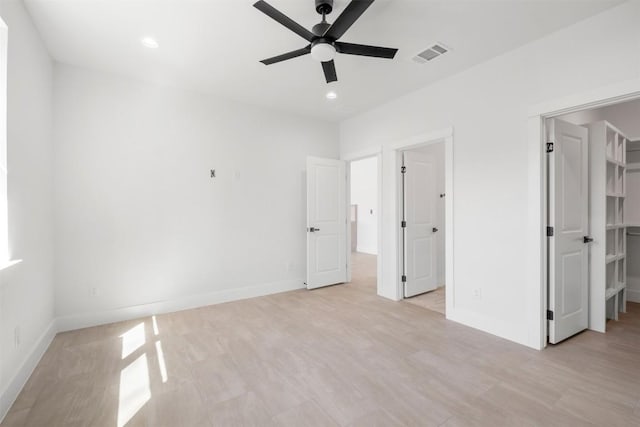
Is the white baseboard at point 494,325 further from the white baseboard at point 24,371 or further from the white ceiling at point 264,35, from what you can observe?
the white baseboard at point 24,371

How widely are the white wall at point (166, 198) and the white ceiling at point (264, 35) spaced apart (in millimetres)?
409

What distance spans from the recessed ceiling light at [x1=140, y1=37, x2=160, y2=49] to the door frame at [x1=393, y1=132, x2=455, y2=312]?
2.94m

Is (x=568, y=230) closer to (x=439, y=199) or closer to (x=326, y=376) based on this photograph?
(x=439, y=199)

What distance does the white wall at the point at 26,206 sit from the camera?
1.96 metres

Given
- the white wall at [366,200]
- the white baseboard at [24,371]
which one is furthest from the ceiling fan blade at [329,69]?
the white wall at [366,200]

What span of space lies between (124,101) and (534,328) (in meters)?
4.84

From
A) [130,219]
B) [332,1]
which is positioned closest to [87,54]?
[130,219]

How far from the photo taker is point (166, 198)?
3604mm

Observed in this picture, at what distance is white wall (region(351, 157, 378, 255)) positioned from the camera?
8.49 m

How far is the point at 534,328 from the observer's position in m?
2.64

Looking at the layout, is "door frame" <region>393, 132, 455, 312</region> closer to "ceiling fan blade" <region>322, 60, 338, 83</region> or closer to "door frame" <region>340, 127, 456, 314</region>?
"door frame" <region>340, 127, 456, 314</region>

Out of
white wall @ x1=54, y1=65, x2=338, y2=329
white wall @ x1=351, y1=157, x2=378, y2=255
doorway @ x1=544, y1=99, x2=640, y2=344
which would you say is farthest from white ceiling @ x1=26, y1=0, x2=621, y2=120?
white wall @ x1=351, y1=157, x2=378, y2=255

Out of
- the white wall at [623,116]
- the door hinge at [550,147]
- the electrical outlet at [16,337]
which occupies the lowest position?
the electrical outlet at [16,337]

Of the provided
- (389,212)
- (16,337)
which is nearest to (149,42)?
(16,337)
